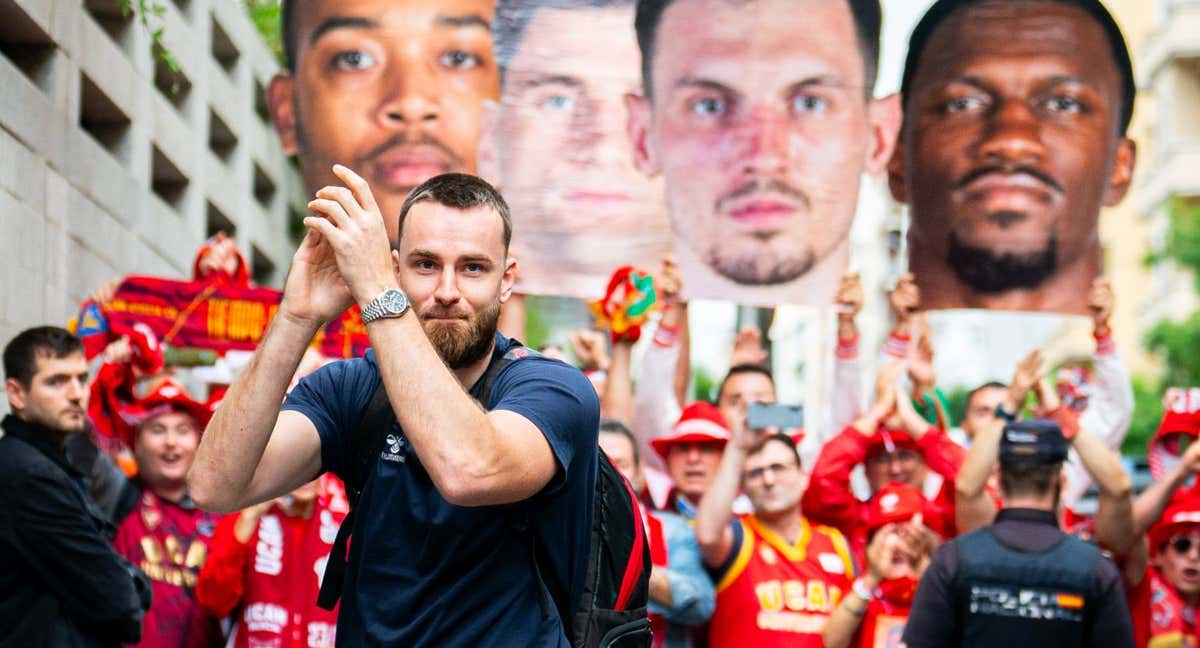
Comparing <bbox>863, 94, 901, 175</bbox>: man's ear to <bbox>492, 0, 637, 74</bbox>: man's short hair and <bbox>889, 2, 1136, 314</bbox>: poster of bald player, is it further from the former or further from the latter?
<bbox>492, 0, 637, 74</bbox>: man's short hair

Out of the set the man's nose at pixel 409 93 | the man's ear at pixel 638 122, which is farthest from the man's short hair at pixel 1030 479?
the man's nose at pixel 409 93

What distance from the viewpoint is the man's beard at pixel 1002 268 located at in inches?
385

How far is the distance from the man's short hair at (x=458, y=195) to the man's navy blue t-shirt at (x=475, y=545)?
13.6 inches

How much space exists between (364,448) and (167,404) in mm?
4501

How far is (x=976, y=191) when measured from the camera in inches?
385

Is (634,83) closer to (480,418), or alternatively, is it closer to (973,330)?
(480,418)

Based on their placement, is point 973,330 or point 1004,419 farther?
point 973,330

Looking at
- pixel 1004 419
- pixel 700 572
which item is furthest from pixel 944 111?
pixel 700 572

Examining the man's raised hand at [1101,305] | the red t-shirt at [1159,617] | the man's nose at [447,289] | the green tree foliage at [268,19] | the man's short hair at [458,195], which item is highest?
the green tree foliage at [268,19]

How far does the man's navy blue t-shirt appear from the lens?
3512 mm

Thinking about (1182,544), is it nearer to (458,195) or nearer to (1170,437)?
(1170,437)

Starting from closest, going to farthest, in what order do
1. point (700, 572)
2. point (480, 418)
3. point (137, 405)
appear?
point (480, 418) < point (700, 572) < point (137, 405)

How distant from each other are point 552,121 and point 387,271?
248 inches

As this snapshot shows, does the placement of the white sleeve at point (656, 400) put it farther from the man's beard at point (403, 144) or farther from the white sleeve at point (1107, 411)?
the white sleeve at point (1107, 411)
